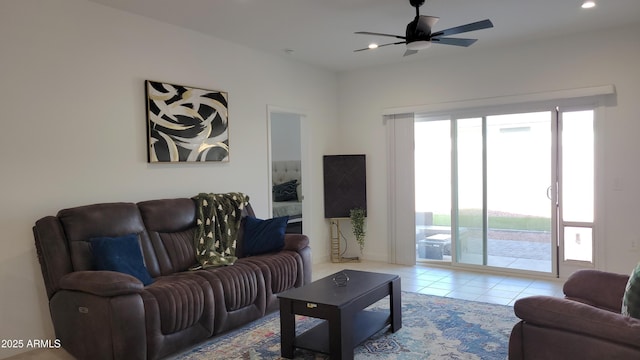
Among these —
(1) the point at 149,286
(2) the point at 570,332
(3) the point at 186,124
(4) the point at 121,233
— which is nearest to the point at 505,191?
(2) the point at 570,332

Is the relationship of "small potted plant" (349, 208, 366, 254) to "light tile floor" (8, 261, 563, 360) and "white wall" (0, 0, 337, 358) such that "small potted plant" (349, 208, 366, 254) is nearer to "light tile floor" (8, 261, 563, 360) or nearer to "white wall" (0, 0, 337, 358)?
"light tile floor" (8, 261, 563, 360)

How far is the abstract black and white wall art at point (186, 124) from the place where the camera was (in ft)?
13.8

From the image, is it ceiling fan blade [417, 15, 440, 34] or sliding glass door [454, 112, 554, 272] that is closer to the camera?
ceiling fan blade [417, 15, 440, 34]

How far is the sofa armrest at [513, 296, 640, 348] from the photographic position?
1957mm

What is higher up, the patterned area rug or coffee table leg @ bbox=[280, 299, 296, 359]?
coffee table leg @ bbox=[280, 299, 296, 359]

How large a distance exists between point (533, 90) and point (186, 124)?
3.86 m

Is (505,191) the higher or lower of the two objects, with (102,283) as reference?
higher

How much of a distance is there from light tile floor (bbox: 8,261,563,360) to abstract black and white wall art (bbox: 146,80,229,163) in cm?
201

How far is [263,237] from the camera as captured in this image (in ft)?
14.4

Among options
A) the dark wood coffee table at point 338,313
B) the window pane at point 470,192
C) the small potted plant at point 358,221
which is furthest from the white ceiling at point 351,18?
the dark wood coffee table at point 338,313

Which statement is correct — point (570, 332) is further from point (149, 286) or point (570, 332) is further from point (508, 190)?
point (508, 190)

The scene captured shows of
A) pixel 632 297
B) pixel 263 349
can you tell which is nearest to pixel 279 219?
pixel 263 349

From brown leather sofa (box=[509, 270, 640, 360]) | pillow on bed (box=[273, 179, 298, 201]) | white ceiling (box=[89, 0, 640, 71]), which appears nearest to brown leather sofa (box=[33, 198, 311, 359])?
white ceiling (box=[89, 0, 640, 71])

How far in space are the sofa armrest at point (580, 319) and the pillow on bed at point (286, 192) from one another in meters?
5.79
